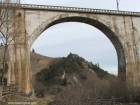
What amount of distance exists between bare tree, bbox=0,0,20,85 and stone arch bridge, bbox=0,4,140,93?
650mm

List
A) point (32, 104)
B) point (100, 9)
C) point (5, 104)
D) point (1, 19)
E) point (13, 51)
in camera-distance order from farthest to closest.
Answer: point (100, 9) → point (13, 51) → point (1, 19) → point (32, 104) → point (5, 104)

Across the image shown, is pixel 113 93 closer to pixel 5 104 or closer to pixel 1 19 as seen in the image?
pixel 1 19

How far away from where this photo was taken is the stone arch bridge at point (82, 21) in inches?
1368

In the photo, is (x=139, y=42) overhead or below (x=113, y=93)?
overhead

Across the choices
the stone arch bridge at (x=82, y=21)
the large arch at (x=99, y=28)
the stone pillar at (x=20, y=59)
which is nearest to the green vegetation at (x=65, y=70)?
the large arch at (x=99, y=28)

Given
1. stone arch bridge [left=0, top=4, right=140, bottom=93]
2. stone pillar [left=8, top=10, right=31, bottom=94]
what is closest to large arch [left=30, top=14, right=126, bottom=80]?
stone arch bridge [left=0, top=4, right=140, bottom=93]

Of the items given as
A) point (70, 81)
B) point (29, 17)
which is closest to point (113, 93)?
Answer: point (29, 17)

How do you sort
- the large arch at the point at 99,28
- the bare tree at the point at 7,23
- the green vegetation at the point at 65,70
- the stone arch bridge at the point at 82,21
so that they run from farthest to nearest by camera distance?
the green vegetation at the point at 65,70
the large arch at the point at 99,28
the stone arch bridge at the point at 82,21
the bare tree at the point at 7,23

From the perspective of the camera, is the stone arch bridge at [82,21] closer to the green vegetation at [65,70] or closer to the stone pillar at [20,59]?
the stone pillar at [20,59]

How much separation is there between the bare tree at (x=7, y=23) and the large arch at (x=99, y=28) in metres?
2.12

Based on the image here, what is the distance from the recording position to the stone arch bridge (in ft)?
114

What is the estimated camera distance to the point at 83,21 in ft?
128

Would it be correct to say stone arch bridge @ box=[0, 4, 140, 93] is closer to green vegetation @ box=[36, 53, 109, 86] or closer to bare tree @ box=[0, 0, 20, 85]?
bare tree @ box=[0, 0, 20, 85]

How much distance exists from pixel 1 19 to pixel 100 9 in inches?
464
